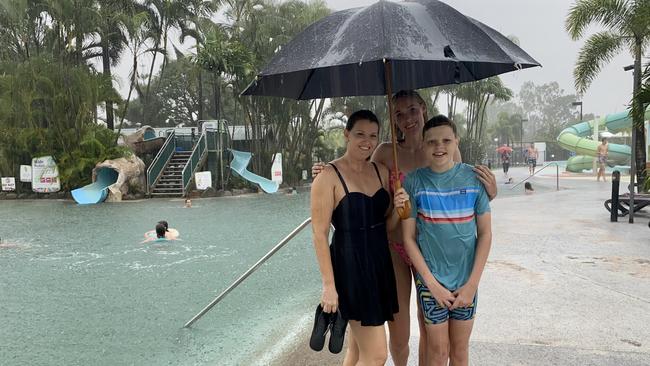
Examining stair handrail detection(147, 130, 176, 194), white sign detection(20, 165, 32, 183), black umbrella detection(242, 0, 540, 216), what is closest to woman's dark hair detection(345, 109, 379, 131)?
black umbrella detection(242, 0, 540, 216)

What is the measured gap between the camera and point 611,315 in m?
3.45

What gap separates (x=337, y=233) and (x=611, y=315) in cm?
258

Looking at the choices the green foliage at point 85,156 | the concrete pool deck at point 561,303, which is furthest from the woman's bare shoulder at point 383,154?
the green foliage at point 85,156

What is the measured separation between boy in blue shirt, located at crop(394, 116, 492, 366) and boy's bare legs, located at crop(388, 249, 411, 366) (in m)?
0.19

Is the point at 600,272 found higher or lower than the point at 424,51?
lower

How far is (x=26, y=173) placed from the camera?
19.5 metres

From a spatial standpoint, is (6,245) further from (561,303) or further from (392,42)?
(392,42)

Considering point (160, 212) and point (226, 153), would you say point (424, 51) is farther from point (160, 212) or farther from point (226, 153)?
point (226, 153)

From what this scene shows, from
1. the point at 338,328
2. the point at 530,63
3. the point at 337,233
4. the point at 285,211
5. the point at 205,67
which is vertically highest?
the point at 205,67

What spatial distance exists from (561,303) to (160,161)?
18.4 m

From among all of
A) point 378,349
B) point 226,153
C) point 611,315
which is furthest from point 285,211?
point 378,349

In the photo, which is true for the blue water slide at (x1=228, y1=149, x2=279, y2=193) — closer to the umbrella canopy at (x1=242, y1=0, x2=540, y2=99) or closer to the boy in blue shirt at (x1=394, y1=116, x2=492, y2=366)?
the umbrella canopy at (x1=242, y1=0, x2=540, y2=99)

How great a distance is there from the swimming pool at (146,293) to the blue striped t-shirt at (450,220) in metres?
1.83

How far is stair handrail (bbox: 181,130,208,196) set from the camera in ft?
60.8
